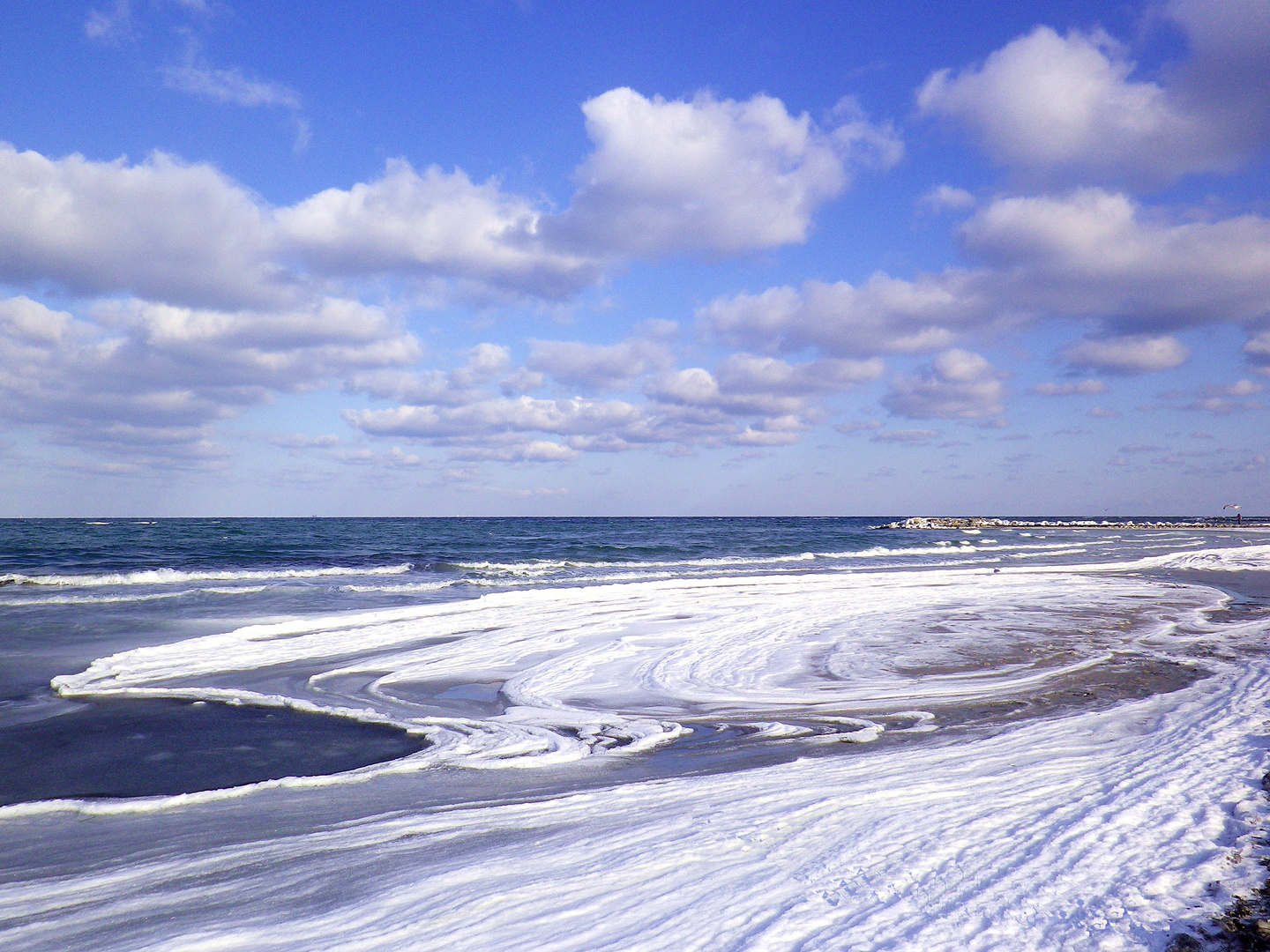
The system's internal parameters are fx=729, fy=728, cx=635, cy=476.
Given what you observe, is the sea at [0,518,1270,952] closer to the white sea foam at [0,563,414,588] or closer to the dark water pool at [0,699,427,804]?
the dark water pool at [0,699,427,804]

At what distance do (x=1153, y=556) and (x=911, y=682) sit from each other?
33625mm

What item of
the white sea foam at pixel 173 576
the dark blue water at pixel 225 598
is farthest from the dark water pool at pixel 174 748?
Answer: the white sea foam at pixel 173 576

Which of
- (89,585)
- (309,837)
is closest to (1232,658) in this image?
(309,837)

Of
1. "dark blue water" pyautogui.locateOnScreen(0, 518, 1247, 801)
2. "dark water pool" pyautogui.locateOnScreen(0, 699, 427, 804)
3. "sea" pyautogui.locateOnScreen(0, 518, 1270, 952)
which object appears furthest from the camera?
"dark blue water" pyautogui.locateOnScreen(0, 518, 1247, 801)

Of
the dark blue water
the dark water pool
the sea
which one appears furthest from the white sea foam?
the dark water pool

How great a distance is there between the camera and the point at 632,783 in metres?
5.33

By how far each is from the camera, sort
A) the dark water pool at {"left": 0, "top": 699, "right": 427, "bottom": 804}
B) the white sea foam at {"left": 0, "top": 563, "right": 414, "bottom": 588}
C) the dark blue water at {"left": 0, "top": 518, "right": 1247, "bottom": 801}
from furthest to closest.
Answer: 1. the white sea foam at {"left": 0, "top": 563, "right": 414, "bottom": 588}
2. the dark blue water at {"left": 0, "top": 518, "right": 1247, "bottom": 801}
3. the dark water pool at {"left": 0, "top": 699, "right": 427, "bottom": 804}

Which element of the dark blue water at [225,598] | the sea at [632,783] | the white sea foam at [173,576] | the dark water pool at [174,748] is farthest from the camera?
the white sea foam at [173,576]

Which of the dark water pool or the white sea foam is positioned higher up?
the dark water pool

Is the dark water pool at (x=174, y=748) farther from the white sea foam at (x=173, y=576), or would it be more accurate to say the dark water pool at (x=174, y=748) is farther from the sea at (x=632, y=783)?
the white sea foam at (x=173, y=576)

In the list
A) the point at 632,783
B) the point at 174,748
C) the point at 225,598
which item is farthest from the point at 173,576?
the point at 632,783

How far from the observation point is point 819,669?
10.0 m

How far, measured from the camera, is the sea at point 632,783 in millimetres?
3219

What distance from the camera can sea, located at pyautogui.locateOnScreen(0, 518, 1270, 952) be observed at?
3219 millimetres
